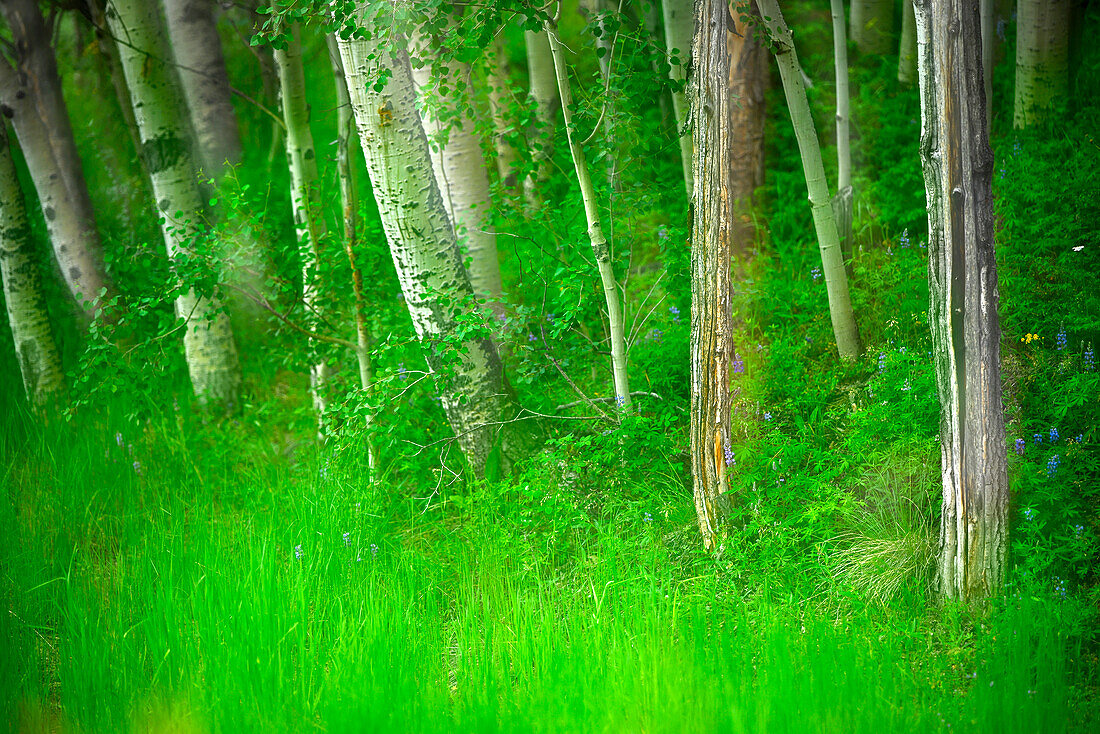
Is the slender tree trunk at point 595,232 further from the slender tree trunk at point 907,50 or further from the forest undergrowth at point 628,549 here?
the slender tree trunk at point 907,50

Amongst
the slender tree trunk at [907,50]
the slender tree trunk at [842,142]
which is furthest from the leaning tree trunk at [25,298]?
the slender tree trunk at [907,50]

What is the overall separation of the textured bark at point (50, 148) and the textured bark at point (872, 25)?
6.65 meters

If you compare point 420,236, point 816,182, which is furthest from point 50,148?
point 816,182

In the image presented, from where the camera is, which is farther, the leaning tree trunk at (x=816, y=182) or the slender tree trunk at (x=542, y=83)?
the slender tree trunk at (x=542, y=83)

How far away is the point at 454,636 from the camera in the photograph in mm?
3408

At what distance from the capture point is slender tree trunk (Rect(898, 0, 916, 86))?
20.4 ft

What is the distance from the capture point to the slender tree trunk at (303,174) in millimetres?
4875

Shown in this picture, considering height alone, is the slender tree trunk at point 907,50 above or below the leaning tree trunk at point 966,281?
above

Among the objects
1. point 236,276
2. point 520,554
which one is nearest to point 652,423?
point 520,554

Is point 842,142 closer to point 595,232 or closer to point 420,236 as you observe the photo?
point 595,232


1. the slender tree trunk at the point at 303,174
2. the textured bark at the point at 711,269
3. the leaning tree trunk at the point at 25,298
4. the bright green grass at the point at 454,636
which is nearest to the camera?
the bright green grass at the point at 454,636

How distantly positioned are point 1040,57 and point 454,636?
5.49m

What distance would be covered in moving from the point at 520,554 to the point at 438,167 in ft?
9.47

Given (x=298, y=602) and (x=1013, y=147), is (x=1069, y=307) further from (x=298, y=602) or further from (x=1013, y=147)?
(x=298, y=602)
